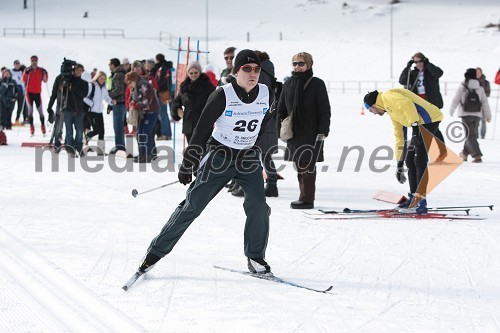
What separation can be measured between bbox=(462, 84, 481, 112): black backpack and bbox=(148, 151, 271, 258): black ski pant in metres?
8.85

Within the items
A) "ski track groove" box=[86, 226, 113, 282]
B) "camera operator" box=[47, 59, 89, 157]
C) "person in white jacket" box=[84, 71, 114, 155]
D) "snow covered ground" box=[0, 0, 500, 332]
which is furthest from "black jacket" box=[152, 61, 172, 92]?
"ski track groove" box=[86, 226, 113, 282]

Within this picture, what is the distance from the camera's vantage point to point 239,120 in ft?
17.8

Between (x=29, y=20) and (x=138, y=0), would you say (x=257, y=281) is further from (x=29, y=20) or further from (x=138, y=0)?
(x=138, y=0)

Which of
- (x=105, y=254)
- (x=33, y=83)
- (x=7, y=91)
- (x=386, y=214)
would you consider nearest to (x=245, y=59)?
(x=105, y=254)

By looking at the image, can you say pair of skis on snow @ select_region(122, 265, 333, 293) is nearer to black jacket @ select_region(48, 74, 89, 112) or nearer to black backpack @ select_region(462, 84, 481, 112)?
black jacket @ select_region(48, 74, 89, 112)

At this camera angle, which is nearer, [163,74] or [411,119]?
Answer: [411,119]

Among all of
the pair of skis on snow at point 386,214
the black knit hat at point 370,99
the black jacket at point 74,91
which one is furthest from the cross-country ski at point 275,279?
the black jacket at point 74,91

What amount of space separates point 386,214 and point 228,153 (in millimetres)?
3270

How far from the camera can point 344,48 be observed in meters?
62.7

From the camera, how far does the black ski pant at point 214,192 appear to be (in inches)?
214

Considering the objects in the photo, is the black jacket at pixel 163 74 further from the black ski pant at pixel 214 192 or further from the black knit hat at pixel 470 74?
the black ski pant at pixel 214 192

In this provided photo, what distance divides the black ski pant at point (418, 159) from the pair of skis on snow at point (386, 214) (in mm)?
284

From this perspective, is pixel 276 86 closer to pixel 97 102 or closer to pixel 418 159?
pixel 418 159

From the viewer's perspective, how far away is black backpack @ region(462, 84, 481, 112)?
13594 millimetres
